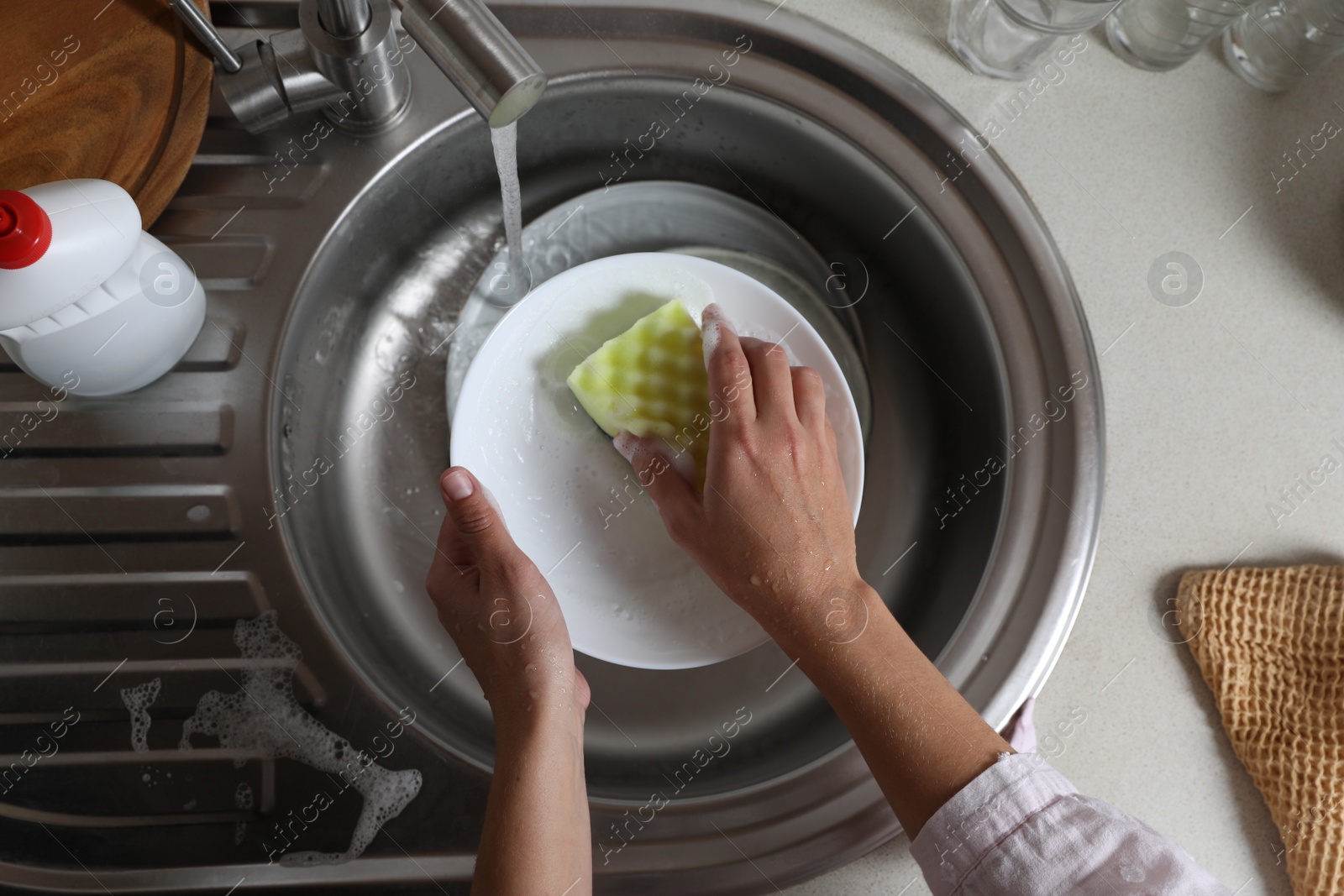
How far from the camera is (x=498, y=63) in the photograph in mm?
430

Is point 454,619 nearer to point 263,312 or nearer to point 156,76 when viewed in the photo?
point 263,312

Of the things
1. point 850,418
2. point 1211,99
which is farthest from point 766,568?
point 1211,99

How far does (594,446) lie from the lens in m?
0.72

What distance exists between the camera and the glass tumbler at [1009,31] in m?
0.67

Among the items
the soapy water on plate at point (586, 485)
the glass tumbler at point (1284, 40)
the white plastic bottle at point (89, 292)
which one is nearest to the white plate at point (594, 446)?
the soapy water on plate at point (586, 485)

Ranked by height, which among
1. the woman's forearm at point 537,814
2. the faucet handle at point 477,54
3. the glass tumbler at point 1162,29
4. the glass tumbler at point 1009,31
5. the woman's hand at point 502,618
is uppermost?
the glass tumbler at point 1162,29

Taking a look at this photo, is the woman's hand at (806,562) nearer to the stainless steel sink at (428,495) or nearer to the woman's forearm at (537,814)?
the stainless steel sink at (428,495)

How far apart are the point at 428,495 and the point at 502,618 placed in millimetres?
228

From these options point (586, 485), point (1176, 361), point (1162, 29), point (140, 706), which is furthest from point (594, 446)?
point (1162, 29)

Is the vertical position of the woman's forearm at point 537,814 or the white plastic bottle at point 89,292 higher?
the white plastic bottle at point 89,292

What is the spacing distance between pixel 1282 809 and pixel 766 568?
0.43 metres

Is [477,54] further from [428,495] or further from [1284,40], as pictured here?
[1284,40]

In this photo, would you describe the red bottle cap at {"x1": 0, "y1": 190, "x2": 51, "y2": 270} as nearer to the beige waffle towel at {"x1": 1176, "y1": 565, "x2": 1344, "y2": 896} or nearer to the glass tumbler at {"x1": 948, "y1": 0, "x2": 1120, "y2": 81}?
the glass tumbler at {"x1": 948, "y1": 0, "x2": 1120, "y2": 81}

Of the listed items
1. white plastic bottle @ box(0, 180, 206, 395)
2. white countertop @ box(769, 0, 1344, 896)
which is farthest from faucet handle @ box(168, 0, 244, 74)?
white countertop @ box(769, 0, 1344, 896)
